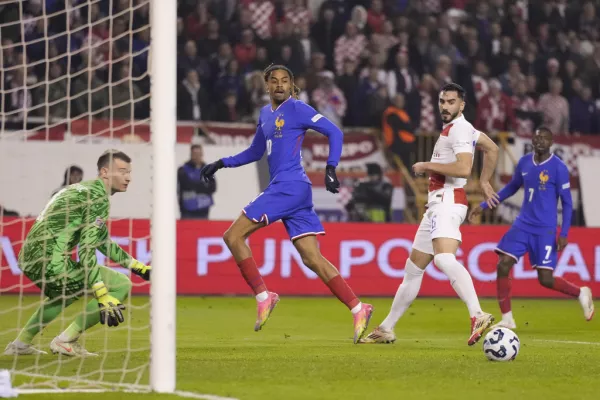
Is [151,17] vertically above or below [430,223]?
above

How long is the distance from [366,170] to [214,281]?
3.42 m

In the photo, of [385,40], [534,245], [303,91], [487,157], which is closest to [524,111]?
[385,40]

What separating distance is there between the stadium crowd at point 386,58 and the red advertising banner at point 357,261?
257 centimetres

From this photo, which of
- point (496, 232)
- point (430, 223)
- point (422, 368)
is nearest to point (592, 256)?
point (496, 232)

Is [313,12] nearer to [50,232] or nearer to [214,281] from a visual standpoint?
[214,281]

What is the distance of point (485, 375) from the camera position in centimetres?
711

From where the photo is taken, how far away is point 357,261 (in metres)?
16.5

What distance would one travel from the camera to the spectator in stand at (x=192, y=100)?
58.8ft

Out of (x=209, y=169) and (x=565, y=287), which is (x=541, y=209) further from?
(x=209, y=169)

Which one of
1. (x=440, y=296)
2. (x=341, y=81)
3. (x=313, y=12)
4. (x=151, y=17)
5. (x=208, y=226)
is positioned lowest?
(x=440, y=296)

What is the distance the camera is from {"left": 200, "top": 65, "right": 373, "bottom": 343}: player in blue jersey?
29.9ft

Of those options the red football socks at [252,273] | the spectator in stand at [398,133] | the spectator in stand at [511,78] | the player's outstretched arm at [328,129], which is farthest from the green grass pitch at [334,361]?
the spectator in stand at [511,78]

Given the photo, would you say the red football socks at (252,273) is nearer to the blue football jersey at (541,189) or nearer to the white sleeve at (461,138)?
the white sleeve at (461,138)

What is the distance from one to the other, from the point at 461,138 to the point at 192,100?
9509 millimetres
